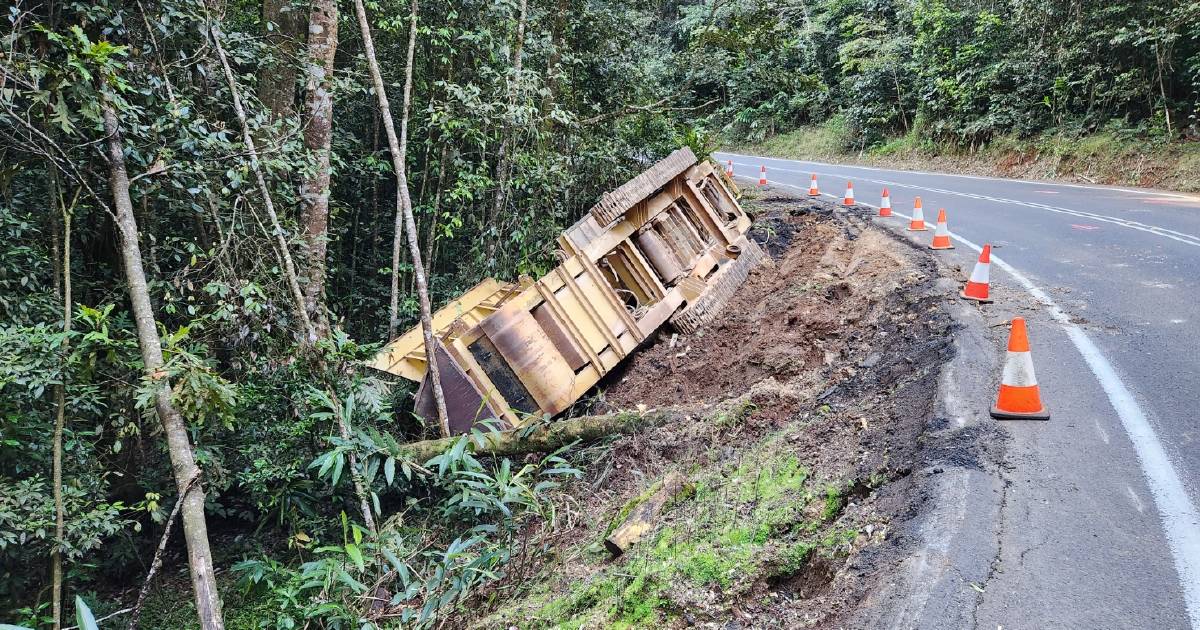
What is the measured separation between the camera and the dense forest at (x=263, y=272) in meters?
3.96

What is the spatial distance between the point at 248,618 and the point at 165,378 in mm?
2988

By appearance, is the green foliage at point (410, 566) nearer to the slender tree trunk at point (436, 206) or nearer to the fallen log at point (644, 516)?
the fallen log at point (644, 516)

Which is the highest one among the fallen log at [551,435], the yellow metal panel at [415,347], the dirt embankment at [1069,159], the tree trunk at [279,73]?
the tree trunk at [279,73]

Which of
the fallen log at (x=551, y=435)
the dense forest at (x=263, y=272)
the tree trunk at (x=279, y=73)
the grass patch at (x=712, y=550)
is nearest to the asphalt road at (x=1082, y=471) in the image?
the grass patch at (x=712, y=550)

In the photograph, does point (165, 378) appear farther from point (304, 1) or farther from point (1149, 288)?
point (1149, 288)

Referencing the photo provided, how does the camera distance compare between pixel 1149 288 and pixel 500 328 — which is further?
pixel 500 328

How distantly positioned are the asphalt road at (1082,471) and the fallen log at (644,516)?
1.50 metres

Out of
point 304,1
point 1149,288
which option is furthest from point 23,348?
point 1149,288

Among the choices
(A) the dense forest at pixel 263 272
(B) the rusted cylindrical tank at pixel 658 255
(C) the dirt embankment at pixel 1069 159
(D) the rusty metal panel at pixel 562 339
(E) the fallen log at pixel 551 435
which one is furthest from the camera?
(C) the dirt embankment at pixel 1069 159

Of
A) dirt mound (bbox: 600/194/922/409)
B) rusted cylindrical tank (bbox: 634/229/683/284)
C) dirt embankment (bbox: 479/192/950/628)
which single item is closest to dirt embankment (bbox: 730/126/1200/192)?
dirt mound (bbox: 600/194/922/409)

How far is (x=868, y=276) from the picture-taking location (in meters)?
7.28

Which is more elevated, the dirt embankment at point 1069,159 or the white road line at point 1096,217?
the white road line at point 1096,217

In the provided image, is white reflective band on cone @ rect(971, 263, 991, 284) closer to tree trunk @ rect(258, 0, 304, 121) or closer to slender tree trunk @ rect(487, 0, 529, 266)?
slender tree trunk @ rect(487, 0, 529, 266)

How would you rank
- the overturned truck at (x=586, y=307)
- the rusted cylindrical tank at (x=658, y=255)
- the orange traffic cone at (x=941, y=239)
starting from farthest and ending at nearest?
1. the rusted cylindrical tank at (x=658, y=255)
2. the orange traffic cone at (x=941, y=239)
3. the overturned truck at (x=586, y=307)
